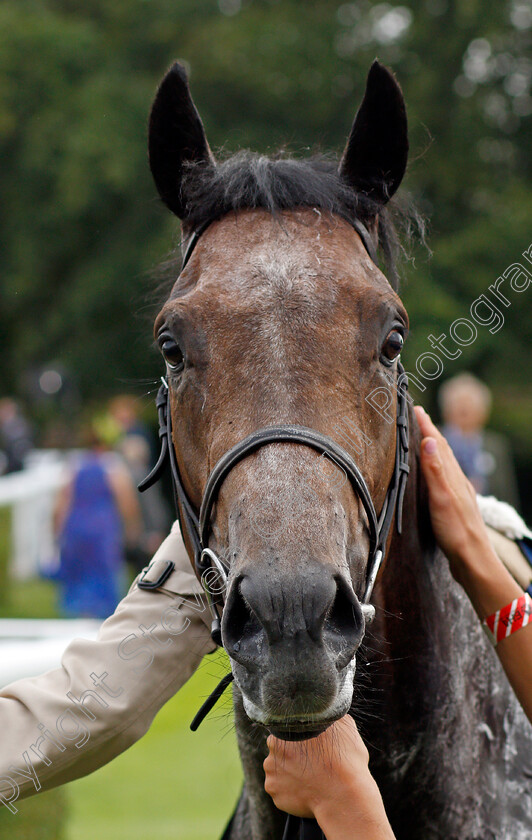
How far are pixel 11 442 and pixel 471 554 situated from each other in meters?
16.6

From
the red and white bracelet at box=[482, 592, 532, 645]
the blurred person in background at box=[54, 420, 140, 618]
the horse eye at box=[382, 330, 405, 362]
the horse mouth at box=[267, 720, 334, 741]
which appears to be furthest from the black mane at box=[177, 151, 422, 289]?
the blurred person in background at box=[54, 420, 140, 618]

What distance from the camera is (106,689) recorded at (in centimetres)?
250

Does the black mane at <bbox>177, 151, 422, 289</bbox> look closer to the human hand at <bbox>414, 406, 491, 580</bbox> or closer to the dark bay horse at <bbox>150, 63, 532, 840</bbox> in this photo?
the dark bay horse at <bbox>150, 63, 532, 840</bbox>

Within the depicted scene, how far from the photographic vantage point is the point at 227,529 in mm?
2131

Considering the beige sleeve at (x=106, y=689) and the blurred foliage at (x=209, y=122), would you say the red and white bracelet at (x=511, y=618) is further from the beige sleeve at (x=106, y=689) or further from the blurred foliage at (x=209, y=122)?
the blurred foliage at (x=209, y=122)

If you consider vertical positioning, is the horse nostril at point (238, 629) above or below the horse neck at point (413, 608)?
above

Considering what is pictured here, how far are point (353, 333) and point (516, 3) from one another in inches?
804

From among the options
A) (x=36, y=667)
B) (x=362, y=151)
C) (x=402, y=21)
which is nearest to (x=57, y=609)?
(x=36, y=667)

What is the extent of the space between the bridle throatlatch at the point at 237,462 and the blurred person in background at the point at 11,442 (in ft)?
52.1

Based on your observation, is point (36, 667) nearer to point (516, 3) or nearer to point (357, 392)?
point (357, 392)

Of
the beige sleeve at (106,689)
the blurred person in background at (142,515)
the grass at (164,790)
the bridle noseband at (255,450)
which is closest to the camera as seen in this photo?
the bridle noseband at (255,450)

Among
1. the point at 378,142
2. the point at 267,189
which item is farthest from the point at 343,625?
the point at 378,142

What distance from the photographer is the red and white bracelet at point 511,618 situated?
248 centimetres

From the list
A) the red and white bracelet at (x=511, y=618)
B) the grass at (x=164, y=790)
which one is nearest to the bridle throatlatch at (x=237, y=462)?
the red and white bracelet at (x=511, y=618)
